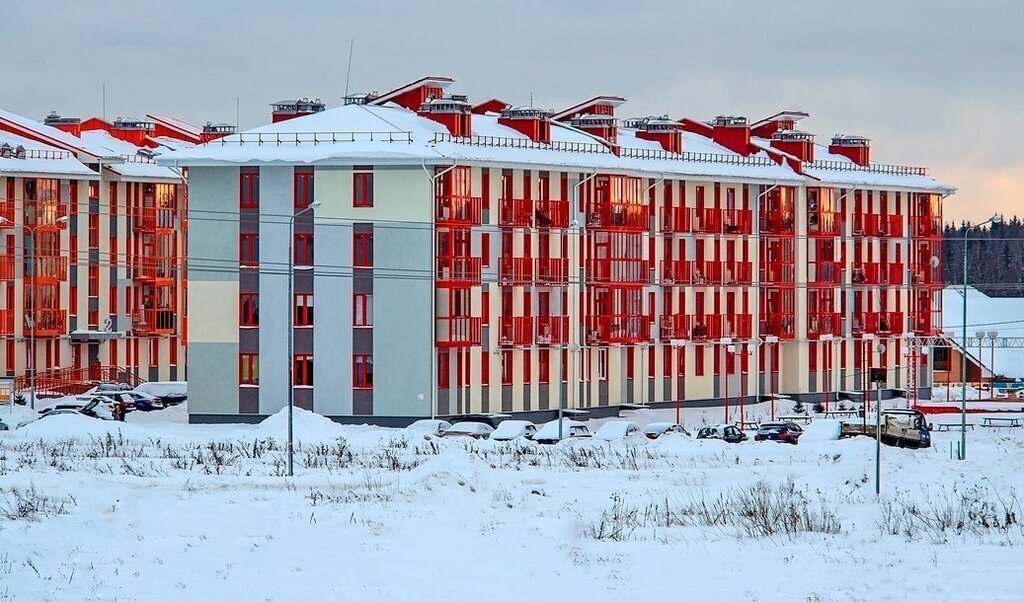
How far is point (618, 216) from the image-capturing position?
7806cm

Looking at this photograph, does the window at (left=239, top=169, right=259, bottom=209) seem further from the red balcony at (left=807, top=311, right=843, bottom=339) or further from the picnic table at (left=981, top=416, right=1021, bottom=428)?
the picnic table at (left=981, top=416, right=1021, bottom=428)

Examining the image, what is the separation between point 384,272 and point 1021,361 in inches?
2385

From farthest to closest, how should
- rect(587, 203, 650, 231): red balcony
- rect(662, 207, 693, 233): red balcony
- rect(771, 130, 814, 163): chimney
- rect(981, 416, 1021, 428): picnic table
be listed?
rect(771, 130, 814, 163): chimney < rect(662, 207, 693, 233): red balcony < rect(587, 203, 650, 231): red balcony < rect(981, 416, 1021, 428): picnic table

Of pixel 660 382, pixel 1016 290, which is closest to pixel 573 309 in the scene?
pixel 660 382

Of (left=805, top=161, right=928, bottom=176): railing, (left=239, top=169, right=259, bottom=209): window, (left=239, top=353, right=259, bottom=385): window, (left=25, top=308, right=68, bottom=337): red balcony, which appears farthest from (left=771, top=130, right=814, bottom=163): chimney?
(left=25, top=308, right=68, bottom=337): red balcony

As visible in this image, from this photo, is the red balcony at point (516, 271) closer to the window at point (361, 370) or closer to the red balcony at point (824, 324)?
the window at point (361, 370)

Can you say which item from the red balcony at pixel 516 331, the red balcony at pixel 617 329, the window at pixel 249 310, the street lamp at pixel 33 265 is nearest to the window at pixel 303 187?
the window at pixel 249 310

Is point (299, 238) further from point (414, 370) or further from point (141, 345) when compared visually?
point (141, 345)

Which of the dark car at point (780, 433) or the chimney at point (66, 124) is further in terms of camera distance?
the chimney at point (66, 124)

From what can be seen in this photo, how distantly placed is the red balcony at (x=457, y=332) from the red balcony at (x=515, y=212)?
4566 mm

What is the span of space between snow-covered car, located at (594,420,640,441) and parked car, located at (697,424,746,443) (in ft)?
7.77

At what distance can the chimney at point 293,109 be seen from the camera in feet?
261

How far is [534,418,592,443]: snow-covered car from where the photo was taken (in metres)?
63.2

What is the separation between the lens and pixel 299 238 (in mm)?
70938
